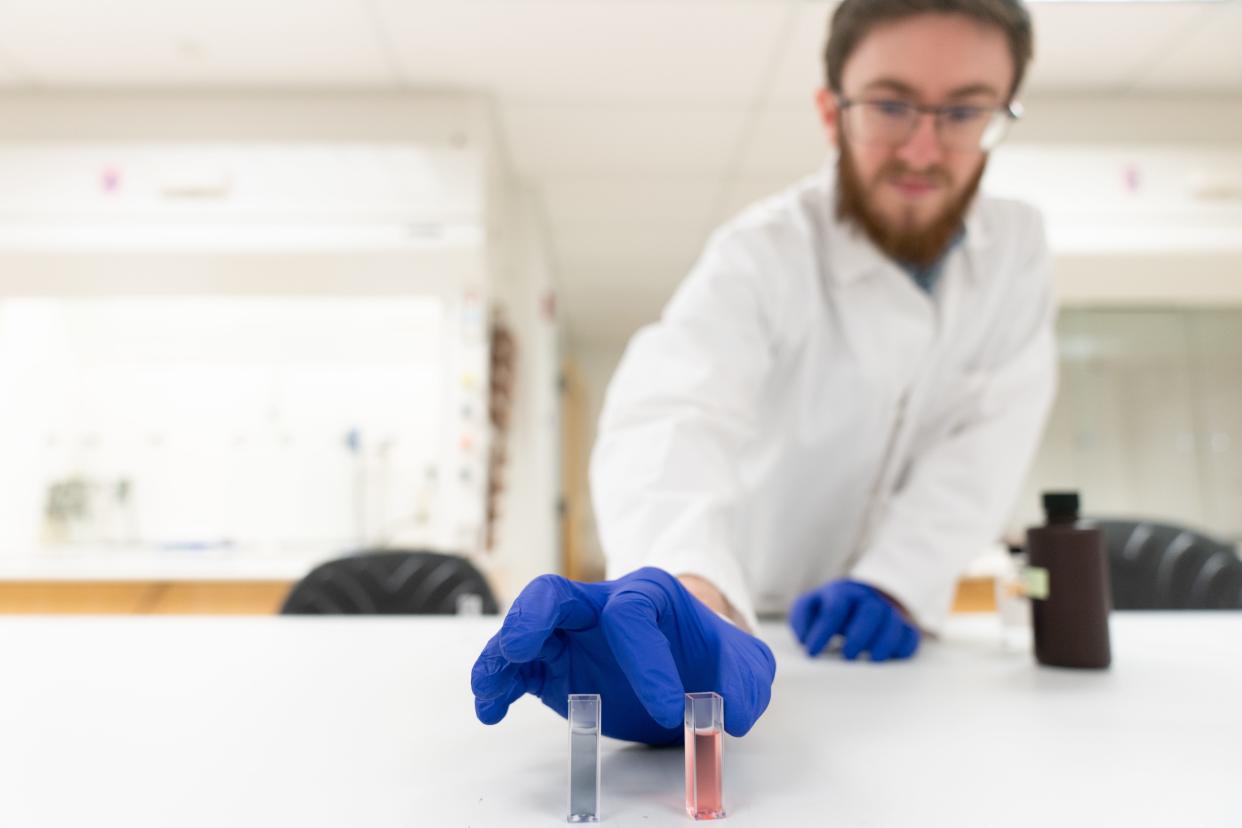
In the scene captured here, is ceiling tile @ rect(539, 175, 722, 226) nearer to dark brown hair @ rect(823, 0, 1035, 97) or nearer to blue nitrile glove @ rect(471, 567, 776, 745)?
dark brown hair @ rect(823, 0, 1035, 97)

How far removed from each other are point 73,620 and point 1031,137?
10.7 ft

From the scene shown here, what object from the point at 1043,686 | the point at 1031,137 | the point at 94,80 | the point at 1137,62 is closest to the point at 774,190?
the point at 1031,137

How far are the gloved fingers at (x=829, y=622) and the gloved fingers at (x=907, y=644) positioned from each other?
0.05m

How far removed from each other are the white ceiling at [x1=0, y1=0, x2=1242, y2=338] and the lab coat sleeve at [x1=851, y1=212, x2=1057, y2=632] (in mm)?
1493

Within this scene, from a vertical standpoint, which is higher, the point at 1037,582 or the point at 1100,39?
the point at 1100,39

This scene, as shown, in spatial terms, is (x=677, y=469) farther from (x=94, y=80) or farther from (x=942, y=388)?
(x=94, y=80)

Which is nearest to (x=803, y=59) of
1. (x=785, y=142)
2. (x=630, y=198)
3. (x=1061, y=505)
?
(x=785, y=142)

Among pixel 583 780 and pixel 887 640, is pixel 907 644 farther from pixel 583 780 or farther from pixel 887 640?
pixel 583 780

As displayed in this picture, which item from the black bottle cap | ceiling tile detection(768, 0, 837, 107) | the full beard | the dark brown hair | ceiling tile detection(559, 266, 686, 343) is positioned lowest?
the black bottle cap

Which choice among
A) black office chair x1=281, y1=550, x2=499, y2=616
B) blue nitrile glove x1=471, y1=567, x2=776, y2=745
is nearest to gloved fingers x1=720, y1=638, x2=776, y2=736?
blue nitrile glove x1=471, y1=567, x2=776, y2=745

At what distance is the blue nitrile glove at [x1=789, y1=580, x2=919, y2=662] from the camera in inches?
30.8

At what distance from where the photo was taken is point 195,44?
245 cm

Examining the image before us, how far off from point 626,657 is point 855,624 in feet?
1.47

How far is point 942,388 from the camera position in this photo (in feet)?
3.58
